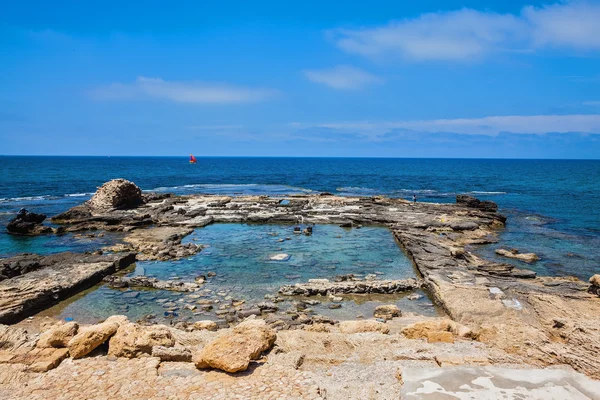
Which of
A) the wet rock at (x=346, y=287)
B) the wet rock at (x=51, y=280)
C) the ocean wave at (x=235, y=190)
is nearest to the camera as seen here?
the wet rock at (x=51, y=280)

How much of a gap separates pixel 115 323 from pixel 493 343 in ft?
32.2

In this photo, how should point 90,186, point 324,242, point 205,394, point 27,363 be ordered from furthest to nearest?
point 90,186 → point 324,242 → point 27,363 → point 205,394

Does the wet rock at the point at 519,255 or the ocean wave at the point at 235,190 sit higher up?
the ocean wave at the point at 235,190

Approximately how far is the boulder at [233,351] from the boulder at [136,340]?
1083 mm

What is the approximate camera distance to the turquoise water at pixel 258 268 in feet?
51.9

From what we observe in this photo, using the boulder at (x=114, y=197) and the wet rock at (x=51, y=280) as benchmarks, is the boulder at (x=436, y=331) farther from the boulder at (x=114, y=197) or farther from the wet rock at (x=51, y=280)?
the boulder at (x=114, y=197)

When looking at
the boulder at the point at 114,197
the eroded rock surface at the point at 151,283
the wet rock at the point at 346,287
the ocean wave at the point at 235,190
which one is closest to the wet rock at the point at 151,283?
the eroded rock surface at the point at 151,283

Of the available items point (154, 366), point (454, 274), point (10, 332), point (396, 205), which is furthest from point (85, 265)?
point (396, 205)

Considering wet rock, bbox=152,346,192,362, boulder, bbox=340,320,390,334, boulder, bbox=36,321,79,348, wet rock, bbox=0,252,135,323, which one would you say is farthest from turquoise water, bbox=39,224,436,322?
wet rock, bbox=152,346,192,362

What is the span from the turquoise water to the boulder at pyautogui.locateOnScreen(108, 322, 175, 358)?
5.02 m

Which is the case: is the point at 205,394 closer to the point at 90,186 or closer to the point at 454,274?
the point at 454,274

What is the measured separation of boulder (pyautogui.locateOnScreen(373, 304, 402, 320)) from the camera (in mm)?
14531

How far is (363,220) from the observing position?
3409 centimetres

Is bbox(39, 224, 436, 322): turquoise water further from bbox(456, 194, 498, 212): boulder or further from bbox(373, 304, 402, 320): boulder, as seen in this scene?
bbox(456, 194, 498, 212): boulder
